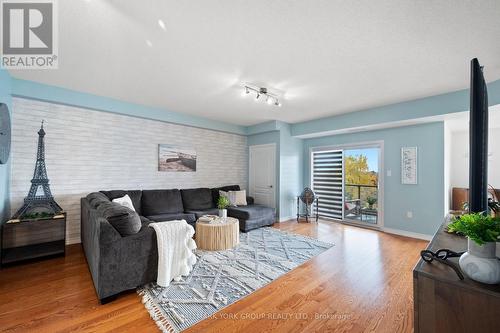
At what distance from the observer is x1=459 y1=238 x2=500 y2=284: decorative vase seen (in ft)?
3.03

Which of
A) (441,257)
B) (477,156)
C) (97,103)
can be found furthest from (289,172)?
(441,257)

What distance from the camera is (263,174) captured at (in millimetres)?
5699

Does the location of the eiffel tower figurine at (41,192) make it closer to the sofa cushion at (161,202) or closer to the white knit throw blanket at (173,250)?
the sofa cushion at (161,202)

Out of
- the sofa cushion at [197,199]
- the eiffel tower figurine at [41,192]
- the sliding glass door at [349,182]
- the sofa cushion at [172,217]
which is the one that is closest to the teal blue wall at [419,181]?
the sliding glass door at [349,182]

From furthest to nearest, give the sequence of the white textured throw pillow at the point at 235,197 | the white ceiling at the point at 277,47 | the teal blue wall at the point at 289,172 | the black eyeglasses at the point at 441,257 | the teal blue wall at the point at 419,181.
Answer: the teal blue wall at the point at 289,172
the white textured throw pillow at the point at 235,197
the teal blue wall at the point at 419,181
the white ceiling at the point at 277,47
the black eyeglasses at the point at 441,257

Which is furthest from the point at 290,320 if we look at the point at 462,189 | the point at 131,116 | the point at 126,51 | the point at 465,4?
the point at 462,189

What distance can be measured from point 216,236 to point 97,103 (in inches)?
118

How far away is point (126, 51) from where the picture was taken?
2.30m

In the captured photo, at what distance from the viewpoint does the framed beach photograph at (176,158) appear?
459cm

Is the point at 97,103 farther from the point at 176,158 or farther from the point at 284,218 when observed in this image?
the point at 284,218

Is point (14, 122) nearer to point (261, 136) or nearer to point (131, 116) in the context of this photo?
point (131, 116)

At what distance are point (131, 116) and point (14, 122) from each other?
156cm

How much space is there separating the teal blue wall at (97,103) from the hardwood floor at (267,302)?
2366mm

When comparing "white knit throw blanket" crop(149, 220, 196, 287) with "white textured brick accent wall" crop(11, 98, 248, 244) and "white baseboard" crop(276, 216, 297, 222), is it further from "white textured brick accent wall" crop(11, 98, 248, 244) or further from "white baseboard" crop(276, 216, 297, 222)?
"white baseboard" crop(276, 216, 297, 222)
